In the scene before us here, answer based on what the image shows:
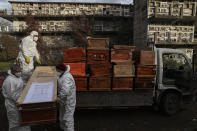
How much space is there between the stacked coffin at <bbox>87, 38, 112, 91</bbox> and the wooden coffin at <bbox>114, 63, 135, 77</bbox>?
0.24 meters

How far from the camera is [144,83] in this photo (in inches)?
187

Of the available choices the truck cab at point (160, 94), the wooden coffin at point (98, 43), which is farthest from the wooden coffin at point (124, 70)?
the wooden coffin at point (98, 43)

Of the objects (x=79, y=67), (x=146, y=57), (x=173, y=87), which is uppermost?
(x=146, y=57)

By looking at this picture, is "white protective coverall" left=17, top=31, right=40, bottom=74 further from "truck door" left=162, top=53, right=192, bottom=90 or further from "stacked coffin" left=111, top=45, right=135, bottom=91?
"truck door" left=162, top=53, right=192, bottom=90

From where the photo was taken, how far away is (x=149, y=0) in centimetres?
2045

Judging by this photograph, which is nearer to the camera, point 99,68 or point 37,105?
point 37,105

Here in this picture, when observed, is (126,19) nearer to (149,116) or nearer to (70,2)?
(70,2)

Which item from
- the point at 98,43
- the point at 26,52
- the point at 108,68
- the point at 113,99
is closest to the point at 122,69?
the point at 108,68

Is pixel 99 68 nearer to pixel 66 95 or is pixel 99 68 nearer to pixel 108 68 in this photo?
pixel 108 68

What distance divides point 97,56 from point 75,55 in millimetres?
754

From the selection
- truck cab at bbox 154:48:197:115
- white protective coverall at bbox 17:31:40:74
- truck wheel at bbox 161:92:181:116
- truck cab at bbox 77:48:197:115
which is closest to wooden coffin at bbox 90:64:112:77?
truck cab at bbox 77:48:197:115

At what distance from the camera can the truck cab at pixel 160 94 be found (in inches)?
181

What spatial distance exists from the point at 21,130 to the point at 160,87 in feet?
15.4

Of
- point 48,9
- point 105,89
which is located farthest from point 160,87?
point 48,9
